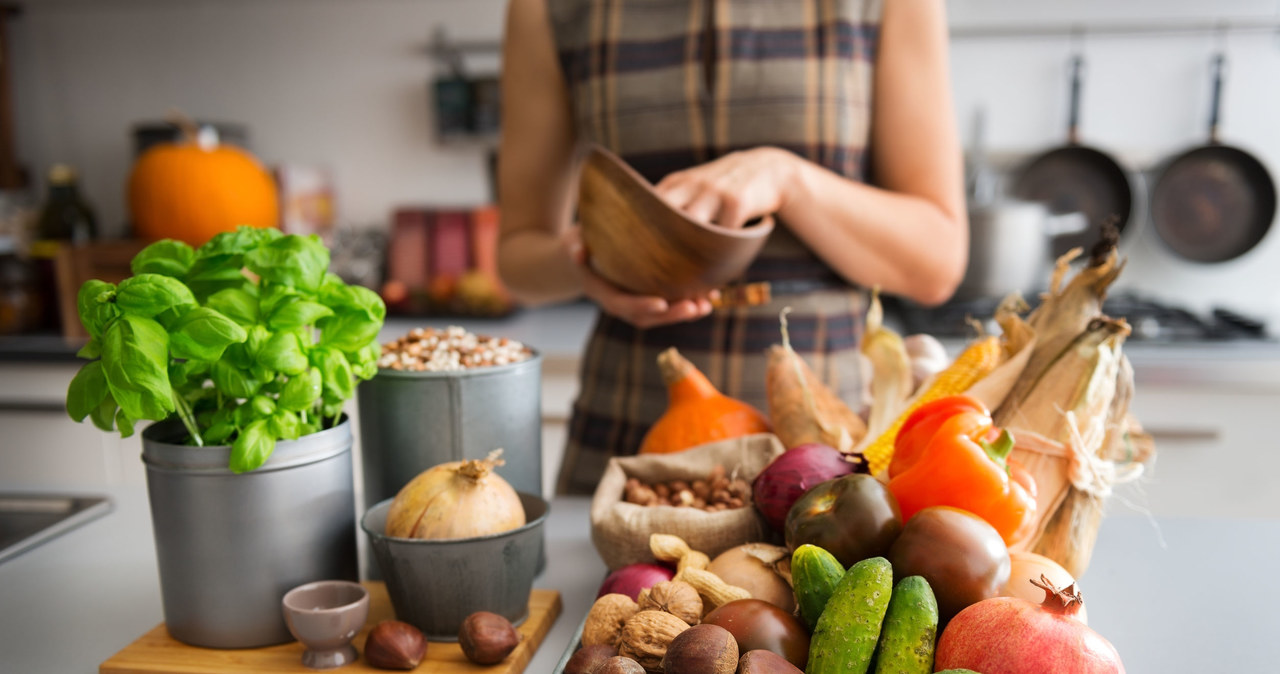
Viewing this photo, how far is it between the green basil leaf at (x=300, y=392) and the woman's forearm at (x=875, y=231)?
19.4 inches

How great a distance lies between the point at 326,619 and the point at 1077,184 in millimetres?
1906

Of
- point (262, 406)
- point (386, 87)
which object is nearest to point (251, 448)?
point (262, 406)

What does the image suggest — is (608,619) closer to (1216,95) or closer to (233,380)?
(233,380)

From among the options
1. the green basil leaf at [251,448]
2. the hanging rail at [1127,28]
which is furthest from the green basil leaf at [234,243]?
the hanging rail at [1127,28]

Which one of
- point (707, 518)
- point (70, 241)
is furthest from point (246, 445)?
point (70, 241)

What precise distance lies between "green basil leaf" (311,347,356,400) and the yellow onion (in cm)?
7

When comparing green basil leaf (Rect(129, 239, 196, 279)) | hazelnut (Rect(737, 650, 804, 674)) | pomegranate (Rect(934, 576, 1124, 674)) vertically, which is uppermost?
green basil leaf (Rect(129, 239, 196, 279))

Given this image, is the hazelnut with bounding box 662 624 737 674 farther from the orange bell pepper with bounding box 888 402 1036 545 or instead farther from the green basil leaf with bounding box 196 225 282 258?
the green basil leaf with bounding box 196 225 282 258

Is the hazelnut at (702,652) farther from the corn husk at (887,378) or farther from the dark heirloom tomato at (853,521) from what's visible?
the corn husk at (887,378)

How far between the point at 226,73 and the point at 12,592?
1858mm

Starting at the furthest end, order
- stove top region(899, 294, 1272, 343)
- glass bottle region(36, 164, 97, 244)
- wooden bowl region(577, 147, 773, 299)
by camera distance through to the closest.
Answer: glass bottle region(36, 164, 97, 244)
stove top region(899, 294, 1272, 343)
wooden bowl region(577, 147, 773, 299)

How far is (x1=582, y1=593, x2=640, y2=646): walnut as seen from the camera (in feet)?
1.55

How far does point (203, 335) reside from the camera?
475 mm

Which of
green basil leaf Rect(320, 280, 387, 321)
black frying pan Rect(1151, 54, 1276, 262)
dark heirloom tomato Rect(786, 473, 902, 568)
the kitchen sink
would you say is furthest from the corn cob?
black frying pan Rect(1151, 54, 1276, 262)
